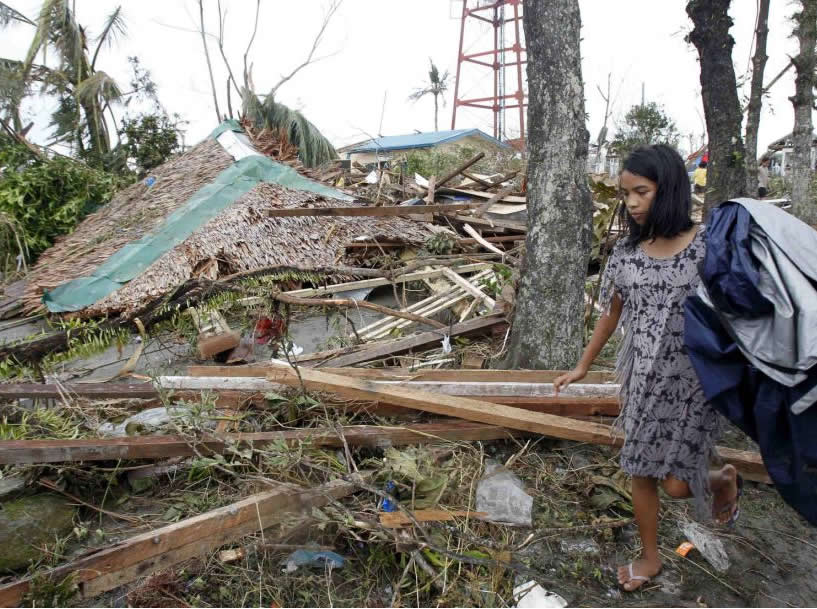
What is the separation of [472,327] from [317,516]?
105 inches

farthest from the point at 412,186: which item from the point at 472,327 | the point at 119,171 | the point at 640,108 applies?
the point at 640,108

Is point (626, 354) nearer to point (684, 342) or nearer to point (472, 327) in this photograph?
point (684, 342)

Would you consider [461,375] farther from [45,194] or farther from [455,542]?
[45,194]

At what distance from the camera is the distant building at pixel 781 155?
17.3 m

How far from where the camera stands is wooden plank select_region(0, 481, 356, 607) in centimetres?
206

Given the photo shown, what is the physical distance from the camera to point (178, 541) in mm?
2205

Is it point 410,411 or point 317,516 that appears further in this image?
point 410,411

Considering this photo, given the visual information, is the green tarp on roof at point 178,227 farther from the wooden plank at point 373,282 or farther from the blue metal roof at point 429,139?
the blue metal roof at point 429,139

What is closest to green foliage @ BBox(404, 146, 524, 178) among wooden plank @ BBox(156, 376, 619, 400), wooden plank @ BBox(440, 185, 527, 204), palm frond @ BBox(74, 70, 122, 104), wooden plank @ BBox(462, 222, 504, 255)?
wooden plank @ BBox(440, 185, 527, 204)

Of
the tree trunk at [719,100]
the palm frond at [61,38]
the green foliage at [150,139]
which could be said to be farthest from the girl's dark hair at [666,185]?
the palm frond at [61,38]

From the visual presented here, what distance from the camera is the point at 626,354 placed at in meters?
2.19

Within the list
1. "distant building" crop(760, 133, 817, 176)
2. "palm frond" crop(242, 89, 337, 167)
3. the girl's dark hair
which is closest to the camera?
the girl's dark hair

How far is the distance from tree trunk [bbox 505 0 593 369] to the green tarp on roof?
548 centimetres

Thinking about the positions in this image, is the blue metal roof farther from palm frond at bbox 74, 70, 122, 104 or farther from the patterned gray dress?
the patterned gray dress
